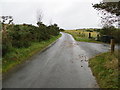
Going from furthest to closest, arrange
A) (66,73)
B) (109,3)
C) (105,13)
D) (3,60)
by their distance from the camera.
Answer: (105,13), (109,3), (3,60), (66,73)

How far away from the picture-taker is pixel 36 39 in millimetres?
25031

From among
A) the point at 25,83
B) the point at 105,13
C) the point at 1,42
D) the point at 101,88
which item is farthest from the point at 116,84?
the point at 105,13

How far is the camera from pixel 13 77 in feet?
28.0

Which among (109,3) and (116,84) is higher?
(109,3)

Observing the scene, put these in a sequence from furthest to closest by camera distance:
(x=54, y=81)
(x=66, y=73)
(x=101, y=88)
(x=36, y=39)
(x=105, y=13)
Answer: (x=36, y=39), (x=105, y=13), (x=66, y=73), (x=54, y=81), (x=101, y=88)

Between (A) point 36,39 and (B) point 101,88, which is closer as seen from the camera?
(B) point 101,88

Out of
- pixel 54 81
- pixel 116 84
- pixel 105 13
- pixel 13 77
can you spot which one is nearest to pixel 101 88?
pixel 116 84

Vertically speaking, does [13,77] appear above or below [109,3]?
below

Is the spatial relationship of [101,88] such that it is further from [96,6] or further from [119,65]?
[96,6]

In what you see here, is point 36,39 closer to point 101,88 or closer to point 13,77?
point 13,77

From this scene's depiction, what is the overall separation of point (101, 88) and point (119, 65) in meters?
2.87

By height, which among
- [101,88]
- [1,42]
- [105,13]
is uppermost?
[105,13]

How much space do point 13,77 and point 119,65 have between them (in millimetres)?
5486

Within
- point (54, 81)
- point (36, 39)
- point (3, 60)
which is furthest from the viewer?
point (36, 39)
